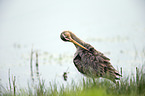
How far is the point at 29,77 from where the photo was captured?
7.98m

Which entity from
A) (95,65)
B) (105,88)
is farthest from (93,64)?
(105,88)

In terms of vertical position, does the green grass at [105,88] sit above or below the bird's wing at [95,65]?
below

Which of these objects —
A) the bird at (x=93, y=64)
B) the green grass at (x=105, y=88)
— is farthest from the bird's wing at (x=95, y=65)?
the green grass at (x=105, y=88)

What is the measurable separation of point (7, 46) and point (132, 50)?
6.36 m

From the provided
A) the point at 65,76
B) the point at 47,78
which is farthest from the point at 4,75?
the point at 65,76

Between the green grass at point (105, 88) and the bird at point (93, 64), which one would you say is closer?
the green grass at point (105, 88)

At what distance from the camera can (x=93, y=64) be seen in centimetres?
489

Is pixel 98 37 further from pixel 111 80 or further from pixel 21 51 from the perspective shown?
pixel 111 80

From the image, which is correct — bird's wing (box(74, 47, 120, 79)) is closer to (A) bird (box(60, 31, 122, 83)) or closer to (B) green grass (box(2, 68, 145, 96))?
(A) bird (box(60, 31, 122, 83))

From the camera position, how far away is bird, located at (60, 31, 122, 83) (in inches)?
186

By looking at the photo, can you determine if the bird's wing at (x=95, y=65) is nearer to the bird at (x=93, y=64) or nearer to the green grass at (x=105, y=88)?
the bird at (x=93, y=64)

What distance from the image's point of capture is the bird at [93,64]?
4734 millimetres

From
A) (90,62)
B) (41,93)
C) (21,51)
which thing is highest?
(21,51)

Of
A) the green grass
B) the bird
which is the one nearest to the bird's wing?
the bird
